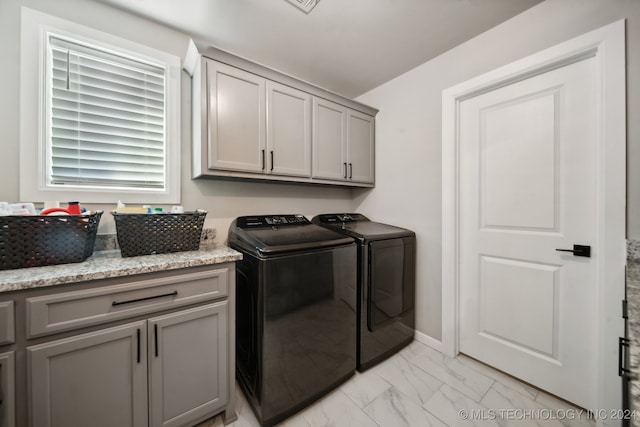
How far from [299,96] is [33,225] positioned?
1762mm

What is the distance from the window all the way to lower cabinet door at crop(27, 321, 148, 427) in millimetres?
908

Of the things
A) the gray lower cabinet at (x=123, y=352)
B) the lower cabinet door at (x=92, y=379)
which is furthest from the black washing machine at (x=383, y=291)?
the lower cabinet door at (x=92, y=379)

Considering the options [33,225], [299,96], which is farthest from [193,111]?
[33,225]

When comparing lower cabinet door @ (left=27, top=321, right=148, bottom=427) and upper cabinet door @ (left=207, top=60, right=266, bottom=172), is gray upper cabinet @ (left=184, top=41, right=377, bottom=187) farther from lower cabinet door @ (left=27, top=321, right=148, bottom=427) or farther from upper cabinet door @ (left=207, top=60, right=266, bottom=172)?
lower cabinet door @ (left=27, top=321, right=148, bottom=427)

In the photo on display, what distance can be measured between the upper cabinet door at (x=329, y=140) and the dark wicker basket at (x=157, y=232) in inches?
42.2

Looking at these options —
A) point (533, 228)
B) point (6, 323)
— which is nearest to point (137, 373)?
point (6, 323)

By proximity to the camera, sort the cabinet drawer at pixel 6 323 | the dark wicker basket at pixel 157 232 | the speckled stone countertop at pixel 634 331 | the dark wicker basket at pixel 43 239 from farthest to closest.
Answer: the dark wicker basket at pixel 157 232
the dark wicker basket at pixel 43 239
the cabinet drawer at pixel 6 323
the speckled stone countertop at pixel 634 331

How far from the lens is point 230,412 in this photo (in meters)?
1.34

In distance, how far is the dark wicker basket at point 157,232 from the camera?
4.05 ft

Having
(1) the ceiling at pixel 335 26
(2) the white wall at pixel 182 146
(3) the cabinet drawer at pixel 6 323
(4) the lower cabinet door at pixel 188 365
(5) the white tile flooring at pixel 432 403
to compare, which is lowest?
(5) the white tile flooring at pixel 432 403

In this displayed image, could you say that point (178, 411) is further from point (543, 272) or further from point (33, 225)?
point (543, 272)

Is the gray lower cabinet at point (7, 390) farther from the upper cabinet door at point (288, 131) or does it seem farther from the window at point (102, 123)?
the upper cabinet door at point (288, 131)

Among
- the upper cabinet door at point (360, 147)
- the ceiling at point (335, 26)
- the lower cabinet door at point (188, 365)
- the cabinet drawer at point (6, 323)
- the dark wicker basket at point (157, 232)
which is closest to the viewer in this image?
the cabinet drawer at point (6, 323)

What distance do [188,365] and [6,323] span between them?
0.70 metres
